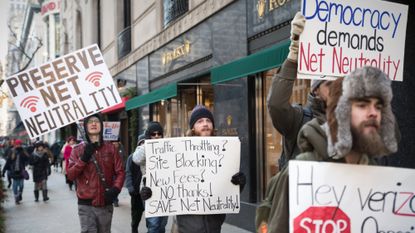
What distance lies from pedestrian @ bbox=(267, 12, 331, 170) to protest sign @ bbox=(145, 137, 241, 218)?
1.32 meters

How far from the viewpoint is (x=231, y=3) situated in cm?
912

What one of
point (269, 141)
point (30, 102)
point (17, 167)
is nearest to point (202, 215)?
point (30, 102)

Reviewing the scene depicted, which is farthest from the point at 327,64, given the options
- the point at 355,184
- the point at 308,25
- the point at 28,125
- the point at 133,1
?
the point at 133,1

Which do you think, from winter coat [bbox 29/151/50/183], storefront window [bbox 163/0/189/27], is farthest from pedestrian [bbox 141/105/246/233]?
winter coat [bbox 29/151/50/183]

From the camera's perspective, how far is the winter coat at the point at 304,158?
235 centimetres

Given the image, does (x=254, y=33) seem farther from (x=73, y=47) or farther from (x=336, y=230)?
(x=73, y=47)

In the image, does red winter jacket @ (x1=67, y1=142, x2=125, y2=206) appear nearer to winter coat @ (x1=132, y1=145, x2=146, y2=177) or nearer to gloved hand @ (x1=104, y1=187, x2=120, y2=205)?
gloved hand @ (x1=104, y1=187, x2=120, y2=205)

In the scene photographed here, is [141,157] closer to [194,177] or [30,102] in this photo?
[30,102]

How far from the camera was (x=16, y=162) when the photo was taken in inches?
530

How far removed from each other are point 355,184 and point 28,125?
463cm

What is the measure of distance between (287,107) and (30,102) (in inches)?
161

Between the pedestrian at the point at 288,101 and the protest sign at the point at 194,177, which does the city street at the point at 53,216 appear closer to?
the protest sign at the point at 194,177

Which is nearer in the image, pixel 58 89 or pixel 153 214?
pixel 153 214

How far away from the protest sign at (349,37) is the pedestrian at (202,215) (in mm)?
1325
